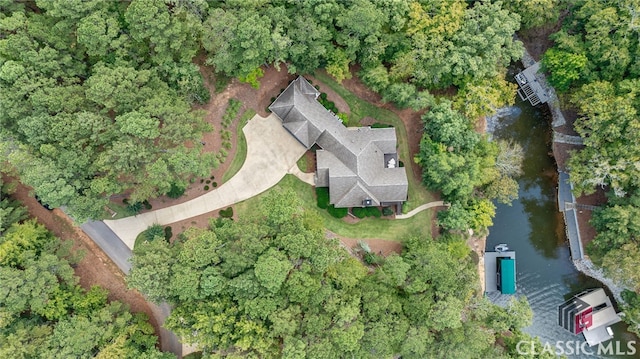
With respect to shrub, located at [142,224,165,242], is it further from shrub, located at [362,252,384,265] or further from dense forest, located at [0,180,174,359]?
shrub, located at [362,252,384,265]

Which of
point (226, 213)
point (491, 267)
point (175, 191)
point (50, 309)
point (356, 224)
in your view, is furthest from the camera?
point (491, 267)

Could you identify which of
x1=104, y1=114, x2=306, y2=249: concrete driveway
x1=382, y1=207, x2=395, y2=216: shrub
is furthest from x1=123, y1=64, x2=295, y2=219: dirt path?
x1=382, y1=207, x2=395, y2=216: shrub

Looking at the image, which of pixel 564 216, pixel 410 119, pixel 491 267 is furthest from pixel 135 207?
pixel 564 216

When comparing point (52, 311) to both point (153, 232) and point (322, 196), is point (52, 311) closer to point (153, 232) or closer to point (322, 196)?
point (153, 232)

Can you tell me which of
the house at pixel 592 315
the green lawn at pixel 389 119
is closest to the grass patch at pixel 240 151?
the green lawn at pixel 389 119

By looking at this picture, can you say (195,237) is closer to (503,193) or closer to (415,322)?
(415,322)

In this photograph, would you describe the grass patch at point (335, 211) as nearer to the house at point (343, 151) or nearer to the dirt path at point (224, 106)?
the house at point (343, 151)
